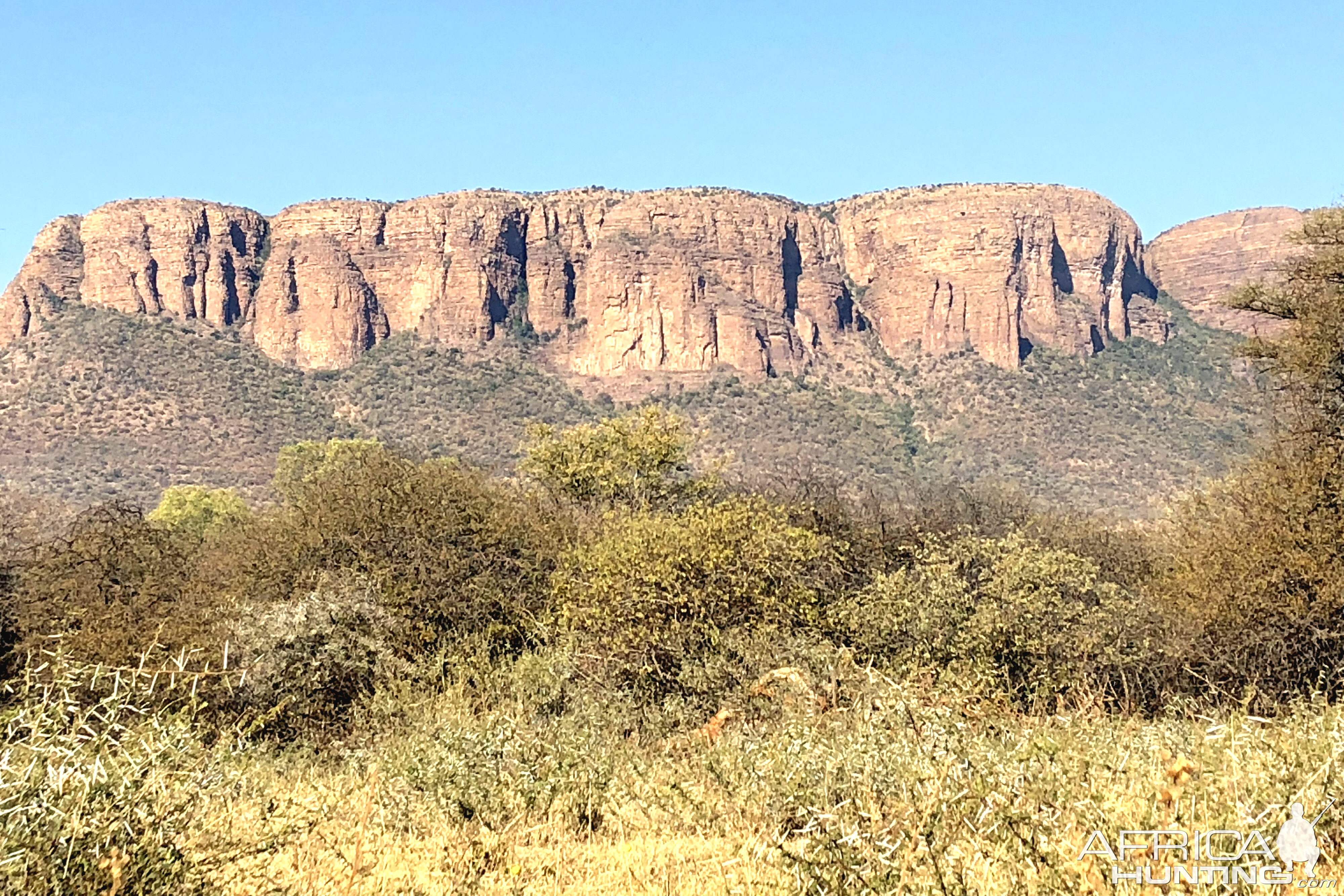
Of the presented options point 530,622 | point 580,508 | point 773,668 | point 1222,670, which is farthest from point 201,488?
point 1222,670

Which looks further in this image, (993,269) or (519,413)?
(993,269)

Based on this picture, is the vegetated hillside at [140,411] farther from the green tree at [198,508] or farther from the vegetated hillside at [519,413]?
the green tree at [198,508]

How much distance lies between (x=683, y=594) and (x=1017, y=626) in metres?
4.63

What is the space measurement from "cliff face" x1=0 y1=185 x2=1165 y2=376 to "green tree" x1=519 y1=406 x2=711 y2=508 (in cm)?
7524

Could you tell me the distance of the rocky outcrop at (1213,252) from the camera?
127 metres

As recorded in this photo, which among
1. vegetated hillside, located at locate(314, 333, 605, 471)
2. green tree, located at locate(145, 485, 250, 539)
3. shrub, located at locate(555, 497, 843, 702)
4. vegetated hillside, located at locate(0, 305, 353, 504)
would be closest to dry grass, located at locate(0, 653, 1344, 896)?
shrub, located at locate(555, 497, 843, 702)

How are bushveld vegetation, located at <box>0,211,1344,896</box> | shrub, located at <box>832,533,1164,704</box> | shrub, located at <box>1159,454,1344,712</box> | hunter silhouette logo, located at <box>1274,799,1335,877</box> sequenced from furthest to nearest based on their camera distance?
shrub, located at <box>832,533,1164,704</box> < shrub, located at <box>1159,454,1344,712</box> < bushveld vegetation, located at <box>0,211,1344,896</box> < hunter silhouette logo, located at <box>1274,799,1335,877</box>

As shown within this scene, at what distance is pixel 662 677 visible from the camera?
13945mm

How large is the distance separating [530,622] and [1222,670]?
9.91 metres

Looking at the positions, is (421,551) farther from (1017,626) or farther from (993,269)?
(993,269)

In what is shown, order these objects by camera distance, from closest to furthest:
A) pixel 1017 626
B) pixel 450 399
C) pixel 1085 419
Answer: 1. pixel 1017 626
2. pixel 1085 419
3. pixel 450 399

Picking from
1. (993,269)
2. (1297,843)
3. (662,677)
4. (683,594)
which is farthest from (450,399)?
(1297,843)

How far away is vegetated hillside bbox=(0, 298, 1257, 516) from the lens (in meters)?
69.4

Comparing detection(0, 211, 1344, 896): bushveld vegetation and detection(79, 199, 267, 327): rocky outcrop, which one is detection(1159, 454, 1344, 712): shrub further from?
detection(79, 199, 267, 327): rocky outcrop
